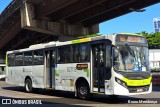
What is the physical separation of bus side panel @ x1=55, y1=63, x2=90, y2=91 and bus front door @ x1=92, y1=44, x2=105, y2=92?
39 cm

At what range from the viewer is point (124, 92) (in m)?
14.0

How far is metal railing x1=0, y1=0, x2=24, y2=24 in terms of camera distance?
32.2m

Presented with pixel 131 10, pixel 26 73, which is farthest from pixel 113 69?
pixel 131 10

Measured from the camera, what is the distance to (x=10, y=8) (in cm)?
3369

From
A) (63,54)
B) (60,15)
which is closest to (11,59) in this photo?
(63,54)

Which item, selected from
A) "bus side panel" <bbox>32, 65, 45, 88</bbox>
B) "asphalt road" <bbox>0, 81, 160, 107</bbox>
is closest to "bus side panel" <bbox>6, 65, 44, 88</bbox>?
"bus side panel" <bbox>32, 65, 45, 88</bbox>

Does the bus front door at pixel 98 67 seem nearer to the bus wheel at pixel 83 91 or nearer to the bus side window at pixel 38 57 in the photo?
the bus wheel at pixel 83 91

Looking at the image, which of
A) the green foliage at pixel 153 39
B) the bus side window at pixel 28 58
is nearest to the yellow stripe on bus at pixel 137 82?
the bus side window at pixel 28 58

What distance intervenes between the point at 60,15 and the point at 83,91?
57.9 ft

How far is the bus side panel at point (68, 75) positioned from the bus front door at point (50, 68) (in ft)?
1.61

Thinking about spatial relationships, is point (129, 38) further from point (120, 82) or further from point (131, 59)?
point (120, 82)

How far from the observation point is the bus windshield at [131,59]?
563 inches

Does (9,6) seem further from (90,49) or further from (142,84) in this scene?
(142,84)

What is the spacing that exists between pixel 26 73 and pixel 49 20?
13.5m
